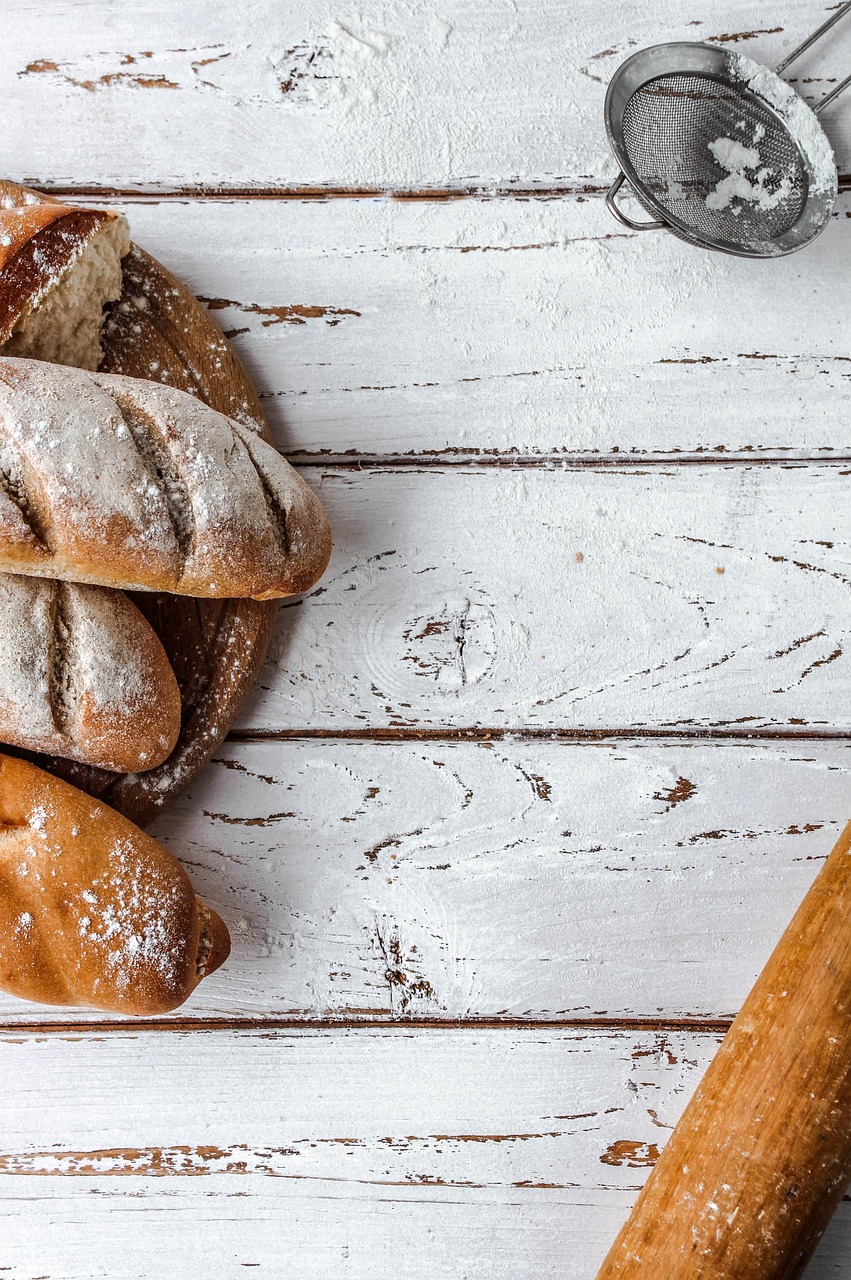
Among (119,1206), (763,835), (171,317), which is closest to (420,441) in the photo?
(171,317)

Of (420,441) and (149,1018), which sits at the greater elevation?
(420,441)

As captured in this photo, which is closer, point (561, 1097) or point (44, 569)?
point (44, 569)

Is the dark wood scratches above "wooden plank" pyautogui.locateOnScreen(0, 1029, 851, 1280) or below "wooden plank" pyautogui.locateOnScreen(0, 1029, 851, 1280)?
above

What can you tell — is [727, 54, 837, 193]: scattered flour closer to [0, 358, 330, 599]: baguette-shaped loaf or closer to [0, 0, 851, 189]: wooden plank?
[0, 0, 851, 189]: wooden plank

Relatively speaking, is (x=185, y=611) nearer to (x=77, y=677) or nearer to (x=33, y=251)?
(x=77, y=677)

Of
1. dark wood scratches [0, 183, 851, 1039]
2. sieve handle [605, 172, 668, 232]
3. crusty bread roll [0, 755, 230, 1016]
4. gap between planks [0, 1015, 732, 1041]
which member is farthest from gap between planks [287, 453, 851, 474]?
gap between planks [0, 1015, 732, 1041]

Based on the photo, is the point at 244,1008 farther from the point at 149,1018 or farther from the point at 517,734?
the point at 517,734

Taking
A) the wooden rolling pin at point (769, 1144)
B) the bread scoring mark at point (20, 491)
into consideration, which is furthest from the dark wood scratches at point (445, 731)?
the bread scoring mark at point (20, 491)

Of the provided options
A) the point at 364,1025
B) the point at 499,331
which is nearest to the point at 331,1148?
the point at 364,1025
